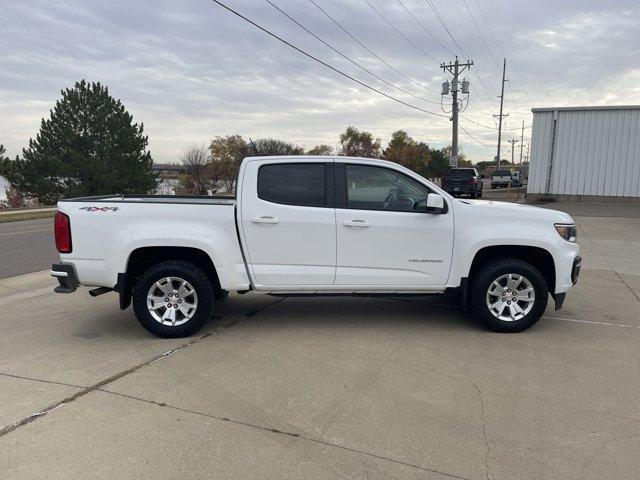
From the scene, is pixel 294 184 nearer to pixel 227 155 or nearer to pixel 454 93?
pixel 454 93

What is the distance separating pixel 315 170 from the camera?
5.40 meters

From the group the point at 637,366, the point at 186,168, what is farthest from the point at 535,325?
the point at 186,168

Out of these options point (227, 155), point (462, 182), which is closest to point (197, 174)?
point (227, 155)

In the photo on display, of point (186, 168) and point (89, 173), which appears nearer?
point (89, 173)

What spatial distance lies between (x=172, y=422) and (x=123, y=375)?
1023mm

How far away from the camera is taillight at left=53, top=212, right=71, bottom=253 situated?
16.4 feet

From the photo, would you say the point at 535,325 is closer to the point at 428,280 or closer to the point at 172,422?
the point at 428,280

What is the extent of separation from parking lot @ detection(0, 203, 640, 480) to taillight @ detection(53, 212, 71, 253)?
0.99m

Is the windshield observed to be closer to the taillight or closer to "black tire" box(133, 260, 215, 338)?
"black tire" box(133, 260, 215, 338)

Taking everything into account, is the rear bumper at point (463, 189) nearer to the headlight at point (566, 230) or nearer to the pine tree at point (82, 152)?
the headlight at point (566, 230)

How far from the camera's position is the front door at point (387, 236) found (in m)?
5.23

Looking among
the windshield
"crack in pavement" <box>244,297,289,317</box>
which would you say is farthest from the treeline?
"crack in pavement" <box>244,297,289,317</box>

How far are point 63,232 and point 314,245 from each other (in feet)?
8.27

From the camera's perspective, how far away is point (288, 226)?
17.0ft
